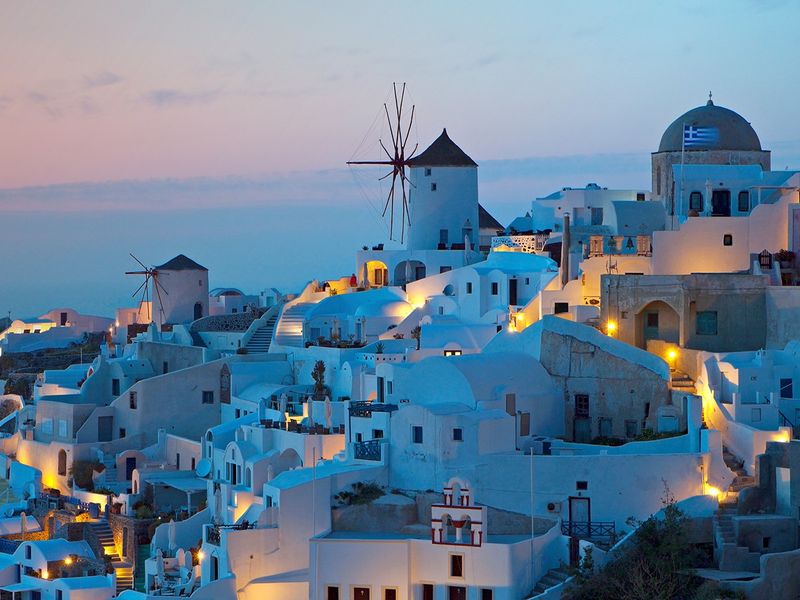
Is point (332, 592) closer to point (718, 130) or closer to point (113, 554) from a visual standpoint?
point (113, 554)

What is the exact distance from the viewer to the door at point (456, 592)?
109 ft

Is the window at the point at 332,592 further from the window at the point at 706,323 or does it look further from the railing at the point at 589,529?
the window at the point at 706,323

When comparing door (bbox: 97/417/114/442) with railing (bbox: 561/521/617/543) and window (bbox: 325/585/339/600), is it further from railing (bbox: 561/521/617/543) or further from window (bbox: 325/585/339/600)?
railing (bbox: 561/521/617/543)

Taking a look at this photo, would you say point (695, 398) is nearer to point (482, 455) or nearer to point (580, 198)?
point (482, 455)

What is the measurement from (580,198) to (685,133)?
364 centimetres

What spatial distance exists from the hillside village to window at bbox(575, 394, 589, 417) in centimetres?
5

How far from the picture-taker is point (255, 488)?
3834 cm

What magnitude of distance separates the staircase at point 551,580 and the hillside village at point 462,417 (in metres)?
0.07

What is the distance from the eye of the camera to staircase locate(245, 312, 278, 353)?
49.8 metres

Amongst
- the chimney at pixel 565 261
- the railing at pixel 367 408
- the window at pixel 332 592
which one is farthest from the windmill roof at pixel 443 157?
the window at pixel 332 592

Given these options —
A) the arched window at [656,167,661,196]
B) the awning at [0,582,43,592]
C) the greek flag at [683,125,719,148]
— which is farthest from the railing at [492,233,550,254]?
the awning at [0,582,43,592]

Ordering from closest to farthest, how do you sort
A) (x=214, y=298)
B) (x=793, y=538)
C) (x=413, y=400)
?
(x=793, y=538)
(x=413, y=400)
(x=214, y=298)

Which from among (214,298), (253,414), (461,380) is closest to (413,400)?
(461,380)

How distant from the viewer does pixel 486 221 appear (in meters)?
56.8
